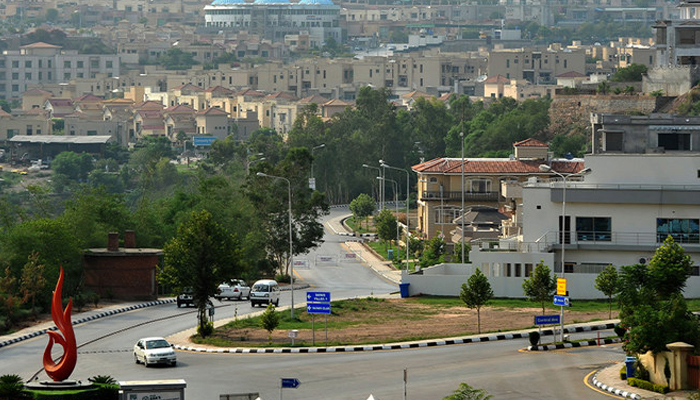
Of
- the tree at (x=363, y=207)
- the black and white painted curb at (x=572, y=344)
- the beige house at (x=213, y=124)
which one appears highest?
the black and white painted curb at (x=572, y=344)

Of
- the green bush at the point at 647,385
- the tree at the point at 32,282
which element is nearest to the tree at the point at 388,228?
the tree at the point at 32,282

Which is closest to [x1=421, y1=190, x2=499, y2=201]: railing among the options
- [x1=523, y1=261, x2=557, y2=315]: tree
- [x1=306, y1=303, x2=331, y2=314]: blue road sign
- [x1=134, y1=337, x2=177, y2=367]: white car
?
[x1=523, y1=261, x2=557, y2=315]: tree

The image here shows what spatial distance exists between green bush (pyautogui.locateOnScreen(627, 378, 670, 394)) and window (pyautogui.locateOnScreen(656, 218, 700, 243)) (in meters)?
22.8

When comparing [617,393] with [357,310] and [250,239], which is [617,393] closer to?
[357,310]

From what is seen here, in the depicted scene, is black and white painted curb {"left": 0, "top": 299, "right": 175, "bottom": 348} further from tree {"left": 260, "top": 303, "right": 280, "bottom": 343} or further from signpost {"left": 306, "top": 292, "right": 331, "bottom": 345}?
signpost {"left": 306, "top": 292, "right": 331, "bottom": 345}

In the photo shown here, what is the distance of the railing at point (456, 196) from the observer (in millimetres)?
99375

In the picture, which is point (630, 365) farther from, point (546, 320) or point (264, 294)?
point (264, 294)

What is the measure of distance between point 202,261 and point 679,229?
1928 cm

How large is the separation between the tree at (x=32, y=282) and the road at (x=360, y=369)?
20.3ft

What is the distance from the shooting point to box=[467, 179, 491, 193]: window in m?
99.7

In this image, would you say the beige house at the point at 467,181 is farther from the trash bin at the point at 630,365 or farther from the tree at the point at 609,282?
the trash bin at the point at 630,365

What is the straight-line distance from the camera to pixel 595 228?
66125 millimetres

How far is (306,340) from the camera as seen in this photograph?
54812 millimetres

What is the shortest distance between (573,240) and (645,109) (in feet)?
175
